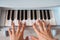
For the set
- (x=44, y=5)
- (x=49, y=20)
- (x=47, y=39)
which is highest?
(x=44, y=5)

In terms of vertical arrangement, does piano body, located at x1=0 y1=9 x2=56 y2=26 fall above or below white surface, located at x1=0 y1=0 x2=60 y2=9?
below

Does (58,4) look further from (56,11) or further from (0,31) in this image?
(0,31)

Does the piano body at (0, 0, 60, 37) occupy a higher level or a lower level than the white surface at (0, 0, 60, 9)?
lower

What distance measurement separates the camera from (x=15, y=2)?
35.8 inches

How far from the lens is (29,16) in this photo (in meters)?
0.92

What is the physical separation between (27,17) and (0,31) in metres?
0.25

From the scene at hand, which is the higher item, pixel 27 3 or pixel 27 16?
pixel 27 3

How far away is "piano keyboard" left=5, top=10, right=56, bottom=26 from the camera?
883 millimetres

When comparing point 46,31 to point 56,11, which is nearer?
point 46,31

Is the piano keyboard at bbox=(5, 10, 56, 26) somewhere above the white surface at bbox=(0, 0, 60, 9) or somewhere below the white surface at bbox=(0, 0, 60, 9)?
below

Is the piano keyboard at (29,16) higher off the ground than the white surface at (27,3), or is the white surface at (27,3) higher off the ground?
the white surface at (27,3)

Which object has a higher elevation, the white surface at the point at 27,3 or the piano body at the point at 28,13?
the white surface at the point at 27,3

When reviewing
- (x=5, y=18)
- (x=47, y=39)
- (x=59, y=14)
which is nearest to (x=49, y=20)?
(x=59, y=14)

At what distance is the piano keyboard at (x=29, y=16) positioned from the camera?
34.8 inches
